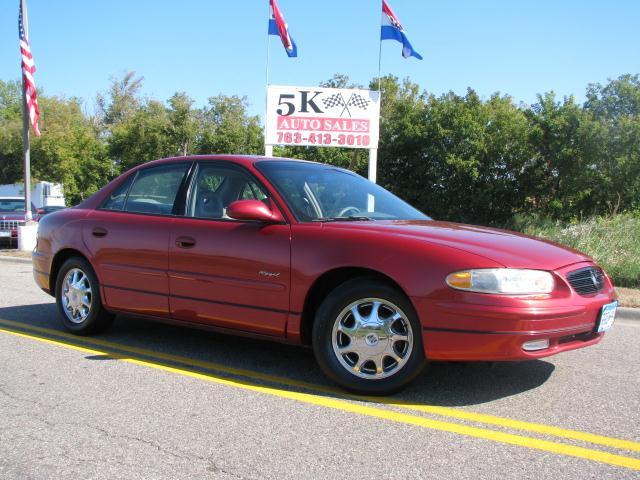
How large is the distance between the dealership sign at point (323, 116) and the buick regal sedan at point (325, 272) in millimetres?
9197

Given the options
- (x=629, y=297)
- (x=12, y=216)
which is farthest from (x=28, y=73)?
(x=629, y=297)

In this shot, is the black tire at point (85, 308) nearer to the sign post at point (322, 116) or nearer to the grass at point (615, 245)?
the grass at point (615, 245)

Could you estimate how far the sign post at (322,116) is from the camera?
1447 centimetres

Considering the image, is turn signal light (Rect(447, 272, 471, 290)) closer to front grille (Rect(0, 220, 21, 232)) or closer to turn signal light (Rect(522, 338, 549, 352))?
turn signal light (Rect(522, 338, 549, 352))

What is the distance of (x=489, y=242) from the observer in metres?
4.10

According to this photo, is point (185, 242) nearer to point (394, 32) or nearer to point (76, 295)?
point (76, 295)

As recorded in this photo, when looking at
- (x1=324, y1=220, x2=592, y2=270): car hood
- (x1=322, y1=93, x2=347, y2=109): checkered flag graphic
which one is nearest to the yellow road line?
(x1=324, y1=220, x2=592, y2=270): car hood

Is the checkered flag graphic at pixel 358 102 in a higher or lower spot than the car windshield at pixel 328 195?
higher

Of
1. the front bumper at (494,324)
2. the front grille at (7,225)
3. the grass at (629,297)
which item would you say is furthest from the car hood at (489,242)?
the front grille at (7,225)

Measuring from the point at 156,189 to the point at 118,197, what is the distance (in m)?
0.49

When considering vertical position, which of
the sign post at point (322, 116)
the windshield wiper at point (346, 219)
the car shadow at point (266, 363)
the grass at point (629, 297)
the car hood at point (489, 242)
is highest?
the sign post at point (322, 116)

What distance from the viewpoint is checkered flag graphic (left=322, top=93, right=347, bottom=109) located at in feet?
47.5

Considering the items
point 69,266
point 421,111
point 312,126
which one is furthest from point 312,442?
point 421,111

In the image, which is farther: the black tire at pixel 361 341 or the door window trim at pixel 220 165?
the door window trim at pixel 220 165
